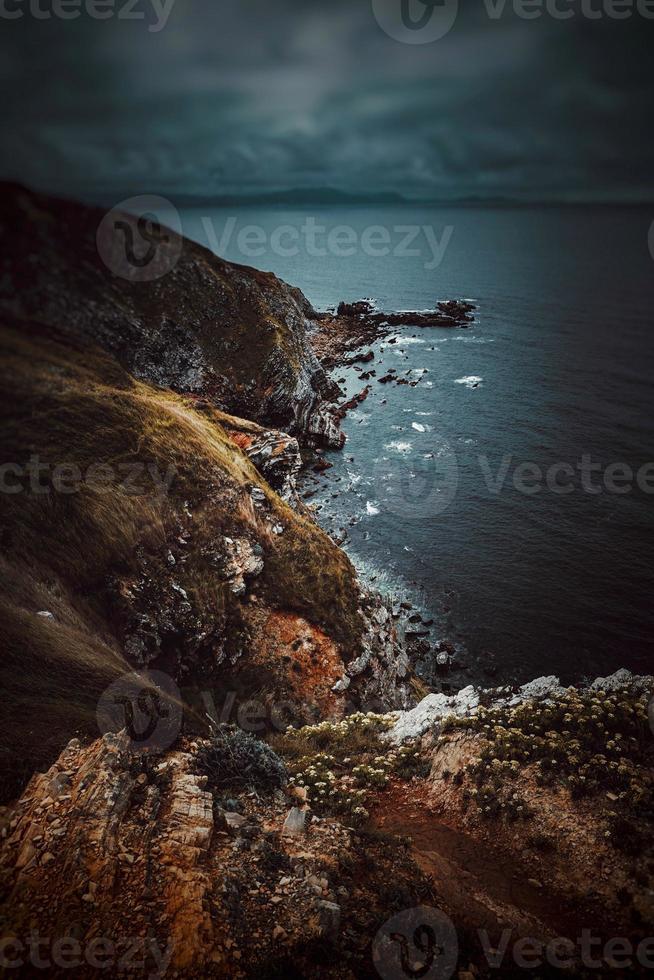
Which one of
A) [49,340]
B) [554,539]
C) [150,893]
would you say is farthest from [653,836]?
[554,539]

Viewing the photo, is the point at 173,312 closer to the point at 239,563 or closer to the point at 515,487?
the point at 239,563

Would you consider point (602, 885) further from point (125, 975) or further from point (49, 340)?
point (49, 340)

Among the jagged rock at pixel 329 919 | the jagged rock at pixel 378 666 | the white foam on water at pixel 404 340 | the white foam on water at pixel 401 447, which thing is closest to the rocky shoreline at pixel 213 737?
the jagged rock at pixel 329 919

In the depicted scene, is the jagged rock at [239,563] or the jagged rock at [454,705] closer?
the jagged rock at [454,705]

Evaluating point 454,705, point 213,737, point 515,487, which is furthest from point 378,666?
point 515,487

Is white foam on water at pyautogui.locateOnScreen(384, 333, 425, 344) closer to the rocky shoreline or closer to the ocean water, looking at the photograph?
the ocean water

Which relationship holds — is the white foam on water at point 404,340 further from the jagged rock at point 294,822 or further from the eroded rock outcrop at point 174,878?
the eroded rock outcrop at point 174,878

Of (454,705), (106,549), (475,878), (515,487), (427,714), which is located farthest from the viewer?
(515,487)
